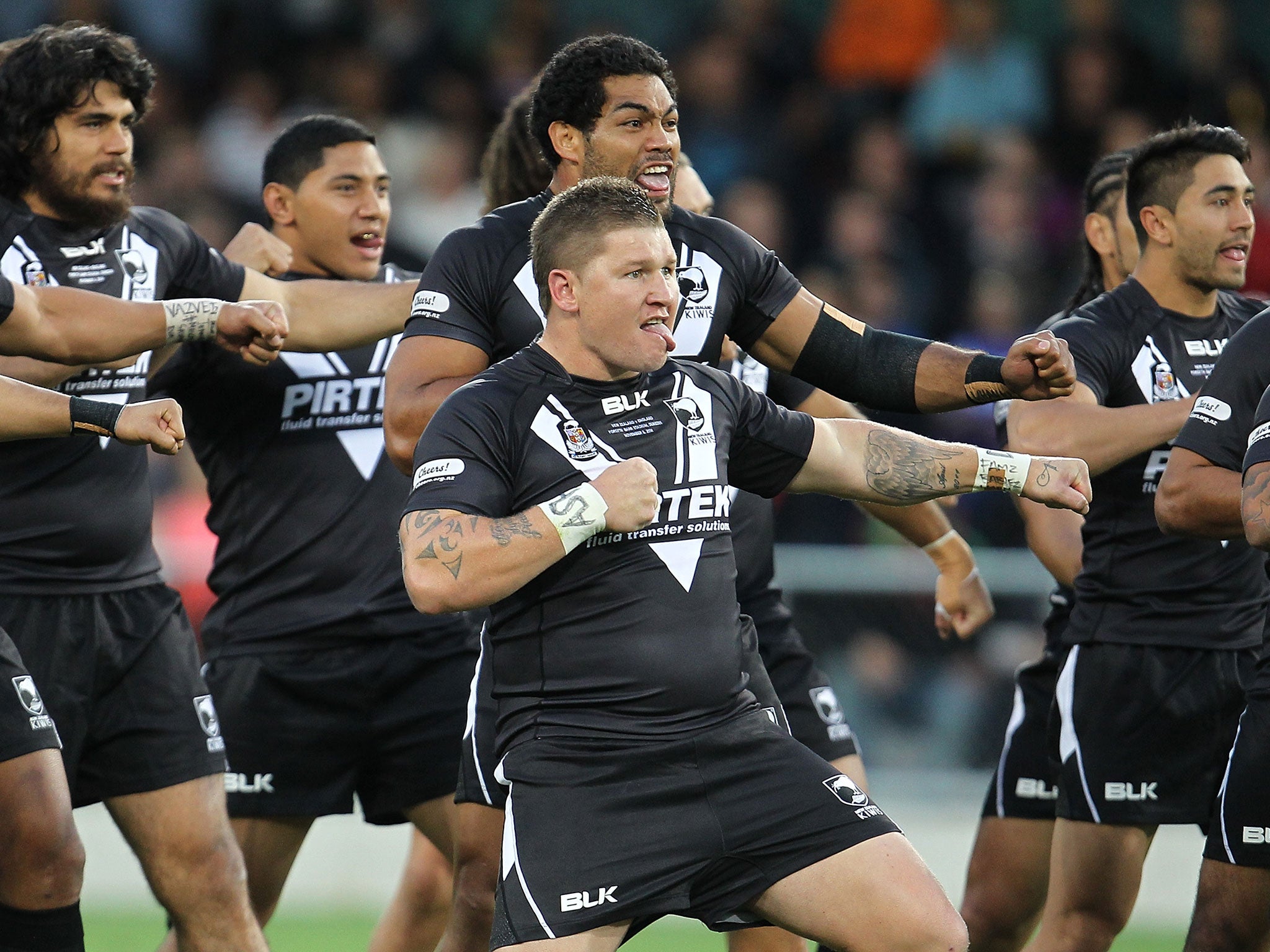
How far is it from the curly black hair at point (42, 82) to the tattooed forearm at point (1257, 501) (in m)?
3.62

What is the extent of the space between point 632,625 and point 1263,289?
8.03 metres

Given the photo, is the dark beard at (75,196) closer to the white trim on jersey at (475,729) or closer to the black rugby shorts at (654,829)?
the white trim on jersey at (475,729)

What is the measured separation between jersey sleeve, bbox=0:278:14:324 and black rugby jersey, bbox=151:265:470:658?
46.9 inches

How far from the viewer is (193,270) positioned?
242 inches

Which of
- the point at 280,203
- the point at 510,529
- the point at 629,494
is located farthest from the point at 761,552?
the point at 280,203

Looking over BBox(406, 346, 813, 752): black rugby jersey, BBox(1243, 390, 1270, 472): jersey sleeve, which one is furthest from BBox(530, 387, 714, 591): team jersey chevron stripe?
BBox(1243, 390, 1270, 472): jersey sleeve

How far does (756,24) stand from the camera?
13547mm

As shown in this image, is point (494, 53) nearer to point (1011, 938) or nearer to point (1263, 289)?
point (1263, 289)

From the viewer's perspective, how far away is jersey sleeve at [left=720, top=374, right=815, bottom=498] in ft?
16.5

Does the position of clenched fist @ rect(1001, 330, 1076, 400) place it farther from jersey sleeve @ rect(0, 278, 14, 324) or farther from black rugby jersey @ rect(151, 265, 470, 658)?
jersey sleeve @ rect(0, 278, 14, 324)

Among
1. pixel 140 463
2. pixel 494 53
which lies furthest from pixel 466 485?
pixel 494 53

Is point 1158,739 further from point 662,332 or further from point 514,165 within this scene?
point 514,165

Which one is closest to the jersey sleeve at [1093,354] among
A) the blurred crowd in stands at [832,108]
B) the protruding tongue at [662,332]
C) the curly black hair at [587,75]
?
the curly black hair at [587,75]

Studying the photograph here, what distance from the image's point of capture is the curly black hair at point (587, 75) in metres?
5.51
